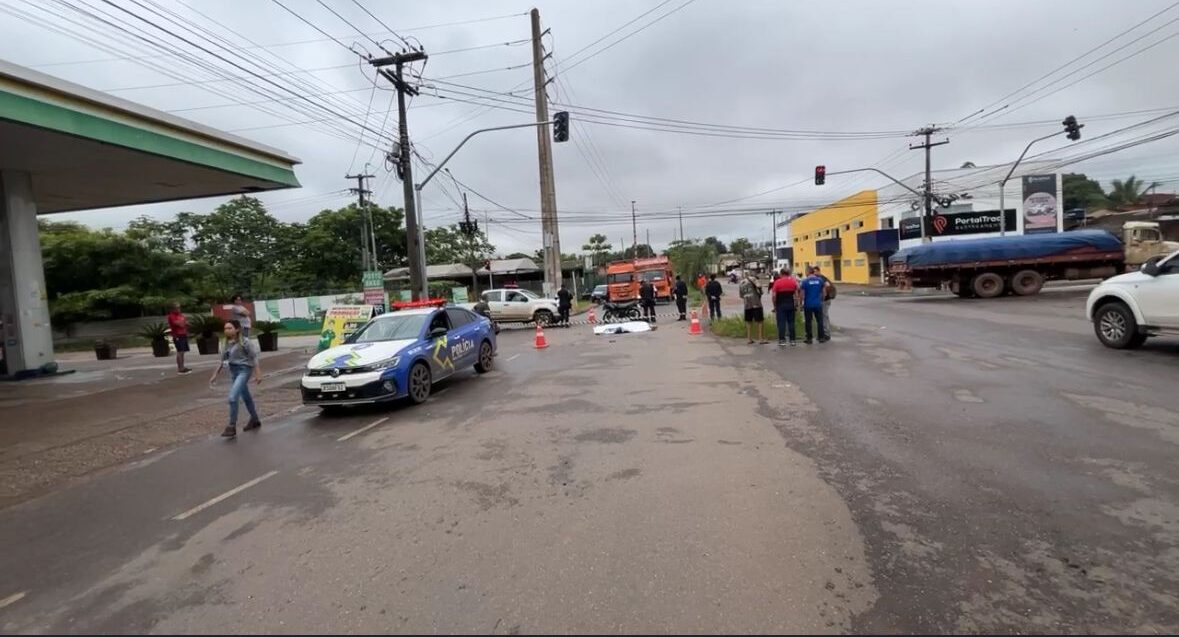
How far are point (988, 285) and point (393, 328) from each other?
2410 centimetres

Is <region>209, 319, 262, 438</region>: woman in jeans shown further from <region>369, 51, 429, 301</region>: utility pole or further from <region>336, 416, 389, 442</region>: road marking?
<region>369, 51, 429, 301</region>: utility pole

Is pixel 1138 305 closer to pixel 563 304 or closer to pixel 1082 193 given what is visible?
pixel 563 304

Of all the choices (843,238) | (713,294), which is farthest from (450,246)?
(713,294)

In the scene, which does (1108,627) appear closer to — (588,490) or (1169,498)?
(1169,498)

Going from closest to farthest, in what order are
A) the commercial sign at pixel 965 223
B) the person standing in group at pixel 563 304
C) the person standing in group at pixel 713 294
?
the person standing in group at pixel 713 294
the person standing in group at pixel 563 304
the commercial sign at pixel 965 223

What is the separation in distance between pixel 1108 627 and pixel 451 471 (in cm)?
460

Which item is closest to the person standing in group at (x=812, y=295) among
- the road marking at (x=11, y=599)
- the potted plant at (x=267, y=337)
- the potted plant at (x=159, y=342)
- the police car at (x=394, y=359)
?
the police car at (x=394, y=359)

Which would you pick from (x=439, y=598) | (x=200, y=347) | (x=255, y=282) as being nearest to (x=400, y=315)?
(x=439, y=598)

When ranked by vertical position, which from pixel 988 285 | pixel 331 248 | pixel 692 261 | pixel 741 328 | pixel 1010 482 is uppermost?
pixel 331 248

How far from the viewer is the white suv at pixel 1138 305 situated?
9.27m

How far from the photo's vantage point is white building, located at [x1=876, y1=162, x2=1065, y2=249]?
132 feet

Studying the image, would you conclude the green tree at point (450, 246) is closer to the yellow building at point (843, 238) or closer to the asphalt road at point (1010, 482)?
the yellow building at point (843, 238)

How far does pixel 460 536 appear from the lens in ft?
13.7

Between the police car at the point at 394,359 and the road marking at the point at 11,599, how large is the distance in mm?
4876
